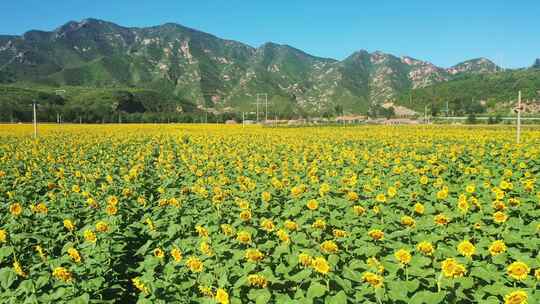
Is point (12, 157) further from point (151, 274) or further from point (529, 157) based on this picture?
point (529, 157)

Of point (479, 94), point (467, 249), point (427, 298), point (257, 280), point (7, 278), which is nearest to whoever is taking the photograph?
point (427, 298)

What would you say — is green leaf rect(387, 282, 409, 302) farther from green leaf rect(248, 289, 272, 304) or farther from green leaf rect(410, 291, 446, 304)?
green leaf rect(248, 289, 272, 304)

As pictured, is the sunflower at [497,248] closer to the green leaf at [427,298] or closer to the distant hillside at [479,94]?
the green leaf at [427,298]

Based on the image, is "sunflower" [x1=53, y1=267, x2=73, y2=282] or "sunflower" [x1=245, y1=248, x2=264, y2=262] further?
"sunflower" [x1=245, y1=248, x2=264, y2=262]

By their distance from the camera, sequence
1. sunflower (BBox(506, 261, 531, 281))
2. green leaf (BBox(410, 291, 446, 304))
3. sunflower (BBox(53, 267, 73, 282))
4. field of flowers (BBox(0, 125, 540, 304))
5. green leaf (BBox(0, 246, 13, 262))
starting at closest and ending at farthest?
1. green leaf (BBox(410, 291, 446, 304))
2. sunflower (BBox(506, 261, 531, 281))
3. field of flowers (BBox(0, 125, 540, 304))
4. sunflower (BBox(53, 267, 73, 282))
5. green leaf (BBox(0, 246, 13, 262))

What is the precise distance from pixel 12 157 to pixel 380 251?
44.0 ft

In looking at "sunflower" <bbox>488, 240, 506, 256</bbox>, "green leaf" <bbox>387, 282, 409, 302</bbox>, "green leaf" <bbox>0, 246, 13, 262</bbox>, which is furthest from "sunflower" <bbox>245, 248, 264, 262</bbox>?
"green leaf" <bbox>0, 246, 13, 262</bbox>

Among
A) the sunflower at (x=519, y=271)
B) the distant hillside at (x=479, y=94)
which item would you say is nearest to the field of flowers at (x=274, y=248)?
the sunflower at (x=519, y=271)

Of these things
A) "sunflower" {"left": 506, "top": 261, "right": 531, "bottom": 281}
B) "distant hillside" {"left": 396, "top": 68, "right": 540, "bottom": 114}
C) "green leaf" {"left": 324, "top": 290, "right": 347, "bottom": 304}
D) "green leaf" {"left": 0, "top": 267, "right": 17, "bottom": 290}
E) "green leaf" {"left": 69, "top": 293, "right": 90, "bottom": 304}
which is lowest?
"green leaf" {"left": 0, "top": 267, "right": 17, "bottom": 290}

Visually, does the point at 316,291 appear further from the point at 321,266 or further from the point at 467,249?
the point at 467,249

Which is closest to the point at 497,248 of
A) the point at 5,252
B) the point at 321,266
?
the point at 321,266

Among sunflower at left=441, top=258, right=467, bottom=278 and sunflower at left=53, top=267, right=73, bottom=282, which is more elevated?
sunflower at left=441, top=258, right=467, bottom=278

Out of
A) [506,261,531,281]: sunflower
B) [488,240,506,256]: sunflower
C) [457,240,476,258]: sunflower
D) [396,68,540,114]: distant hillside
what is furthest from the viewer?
[396,68,540,114]: distant hillside

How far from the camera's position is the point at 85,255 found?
13.6 feet
